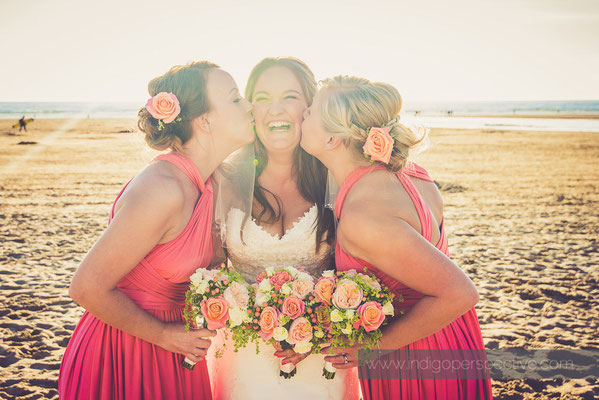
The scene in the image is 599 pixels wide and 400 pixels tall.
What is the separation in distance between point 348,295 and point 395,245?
405 mm

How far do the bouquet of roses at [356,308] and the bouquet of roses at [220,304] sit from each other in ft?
1.49

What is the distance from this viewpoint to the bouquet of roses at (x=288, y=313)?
2633 millimetres

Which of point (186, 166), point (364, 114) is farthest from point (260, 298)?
point (364, 114)

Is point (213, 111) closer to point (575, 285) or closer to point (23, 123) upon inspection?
point (575, 285)

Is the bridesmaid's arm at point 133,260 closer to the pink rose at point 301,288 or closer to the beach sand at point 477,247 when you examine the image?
the pink rose at point 301,288

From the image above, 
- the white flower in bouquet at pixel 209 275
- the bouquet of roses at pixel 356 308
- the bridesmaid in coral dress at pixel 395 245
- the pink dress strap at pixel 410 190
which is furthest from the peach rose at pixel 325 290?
the white flower in bouquet at pixel 209 275

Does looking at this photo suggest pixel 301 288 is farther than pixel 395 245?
Yes

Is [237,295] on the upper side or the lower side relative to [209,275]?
lower

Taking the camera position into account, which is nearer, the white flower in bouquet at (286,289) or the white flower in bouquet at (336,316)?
the white flower in bouquet at (336,316)

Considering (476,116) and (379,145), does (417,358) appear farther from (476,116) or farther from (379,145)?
(476,116)

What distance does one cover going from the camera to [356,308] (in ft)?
8.53

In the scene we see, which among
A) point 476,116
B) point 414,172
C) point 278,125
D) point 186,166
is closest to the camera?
point 186,166

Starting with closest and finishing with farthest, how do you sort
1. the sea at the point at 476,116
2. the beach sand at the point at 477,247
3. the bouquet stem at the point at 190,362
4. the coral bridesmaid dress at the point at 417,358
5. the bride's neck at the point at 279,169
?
the bouquet stem at the point at 190,362 → the coral bridesmaid dress at the point at 417,358 → the bride's neck at the point at 279,169 → the beach sand at the point at 477,247 → the sea at the point at 476,116

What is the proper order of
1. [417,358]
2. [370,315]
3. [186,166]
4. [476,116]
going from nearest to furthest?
[370,315], [417,358], [186,166], [476,116]
